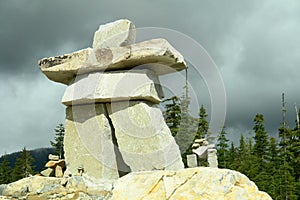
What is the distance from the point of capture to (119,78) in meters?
7.53

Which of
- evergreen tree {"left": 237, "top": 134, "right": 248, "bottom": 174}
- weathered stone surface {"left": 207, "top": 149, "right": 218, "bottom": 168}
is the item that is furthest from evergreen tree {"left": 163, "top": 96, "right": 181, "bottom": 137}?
weathered stone surface {"left": 207, "top": 149, "right": 218, "bottom": 168}

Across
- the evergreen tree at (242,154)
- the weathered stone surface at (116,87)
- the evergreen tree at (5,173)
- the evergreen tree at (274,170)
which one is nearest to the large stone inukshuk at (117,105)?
the weathered stone surface at (116,87)

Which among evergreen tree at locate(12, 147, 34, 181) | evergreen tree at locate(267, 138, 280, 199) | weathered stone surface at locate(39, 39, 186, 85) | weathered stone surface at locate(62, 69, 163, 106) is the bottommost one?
evergreen tree at locate(267, 138, 280, 199)

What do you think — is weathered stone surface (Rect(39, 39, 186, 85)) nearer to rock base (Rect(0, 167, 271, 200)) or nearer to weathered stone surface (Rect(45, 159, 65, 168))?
weathered stone surface (Rect(45, 159, 65, 168))

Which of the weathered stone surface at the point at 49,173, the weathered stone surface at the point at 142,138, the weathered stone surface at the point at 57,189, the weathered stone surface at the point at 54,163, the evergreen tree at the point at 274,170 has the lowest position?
the evergreen tree at the point at 274,170

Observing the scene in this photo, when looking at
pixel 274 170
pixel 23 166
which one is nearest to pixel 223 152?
pixel 274 170

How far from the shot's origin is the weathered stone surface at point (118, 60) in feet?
24.0

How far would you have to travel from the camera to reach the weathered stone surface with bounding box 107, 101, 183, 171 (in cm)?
725

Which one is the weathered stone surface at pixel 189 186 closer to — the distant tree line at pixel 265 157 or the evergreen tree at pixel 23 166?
the distant tree line at pixel 265 157

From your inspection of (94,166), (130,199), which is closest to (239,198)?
(130,199)

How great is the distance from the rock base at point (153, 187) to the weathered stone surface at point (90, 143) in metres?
1.13

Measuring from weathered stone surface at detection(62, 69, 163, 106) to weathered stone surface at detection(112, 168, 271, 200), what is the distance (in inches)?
78.0

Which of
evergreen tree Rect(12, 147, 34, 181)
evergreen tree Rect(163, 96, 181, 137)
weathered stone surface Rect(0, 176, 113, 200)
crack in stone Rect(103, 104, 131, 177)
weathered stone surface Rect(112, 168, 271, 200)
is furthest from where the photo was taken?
evergreen tree Rect(12, 147, 34, 181)

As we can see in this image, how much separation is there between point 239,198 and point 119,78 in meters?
3.43
